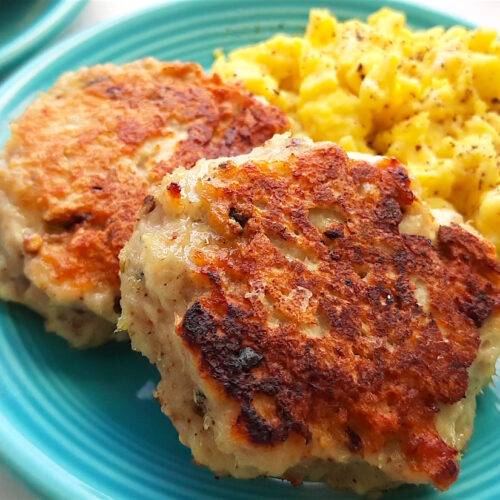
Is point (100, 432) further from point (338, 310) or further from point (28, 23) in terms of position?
point (28, 23)

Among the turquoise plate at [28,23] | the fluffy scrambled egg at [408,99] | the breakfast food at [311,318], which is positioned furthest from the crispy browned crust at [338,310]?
the turquoise plate at [28,23]

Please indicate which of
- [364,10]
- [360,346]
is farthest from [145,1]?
[360,346]

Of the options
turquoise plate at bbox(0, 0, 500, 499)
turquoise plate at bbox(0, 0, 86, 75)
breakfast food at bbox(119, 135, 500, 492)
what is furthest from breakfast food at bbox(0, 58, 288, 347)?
turquoise plate at bbox(0, 0, 86, 75)

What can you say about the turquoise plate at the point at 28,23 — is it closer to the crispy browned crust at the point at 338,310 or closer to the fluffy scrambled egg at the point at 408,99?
the fluffy scrambled egg at the point at 408,99

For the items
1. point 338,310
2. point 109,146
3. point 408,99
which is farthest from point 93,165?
point 408,99

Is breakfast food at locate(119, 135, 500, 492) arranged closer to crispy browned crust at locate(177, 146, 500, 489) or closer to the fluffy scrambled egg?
crispy browned crust at locate(177, 146, 500, 489)
